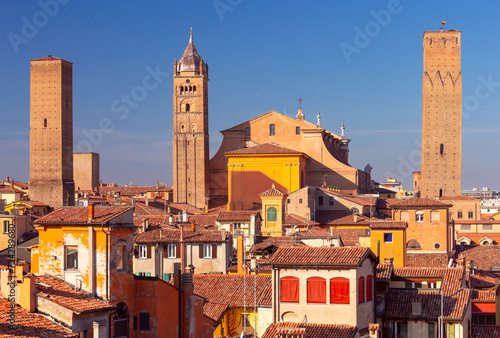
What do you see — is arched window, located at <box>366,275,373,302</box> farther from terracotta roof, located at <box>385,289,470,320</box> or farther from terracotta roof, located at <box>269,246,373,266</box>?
terracotta roof, located at <box>385,289,470,320</box>

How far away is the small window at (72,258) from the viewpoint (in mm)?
16250

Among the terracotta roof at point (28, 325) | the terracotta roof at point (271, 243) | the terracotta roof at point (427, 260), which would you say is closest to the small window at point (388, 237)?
the terracotta roof at point (427, 260)

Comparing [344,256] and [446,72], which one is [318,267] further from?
[446,72]

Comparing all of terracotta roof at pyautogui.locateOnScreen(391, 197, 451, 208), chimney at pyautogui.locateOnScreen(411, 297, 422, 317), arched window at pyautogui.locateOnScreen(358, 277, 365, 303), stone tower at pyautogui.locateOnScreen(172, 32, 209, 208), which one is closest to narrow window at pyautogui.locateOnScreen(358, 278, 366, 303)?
arched window at pyautogui.locateOnScreen(358, 277, 365, 303)

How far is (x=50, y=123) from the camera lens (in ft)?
265

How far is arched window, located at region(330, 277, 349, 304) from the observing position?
17130 mm

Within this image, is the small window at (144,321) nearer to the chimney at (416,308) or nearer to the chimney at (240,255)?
the chimney at (416,308)

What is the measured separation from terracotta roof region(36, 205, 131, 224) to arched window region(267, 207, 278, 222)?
30.6m

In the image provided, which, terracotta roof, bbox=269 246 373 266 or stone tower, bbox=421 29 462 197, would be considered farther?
stone tower, bbox=421 29 462 197

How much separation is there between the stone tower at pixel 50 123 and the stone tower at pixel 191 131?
9.80 metres

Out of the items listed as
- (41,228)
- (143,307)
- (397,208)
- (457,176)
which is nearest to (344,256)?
(143,307)

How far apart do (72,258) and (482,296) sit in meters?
12.8

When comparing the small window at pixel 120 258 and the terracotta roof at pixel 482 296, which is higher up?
the small window at pixel 120 258

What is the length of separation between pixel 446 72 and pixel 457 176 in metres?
8.45
